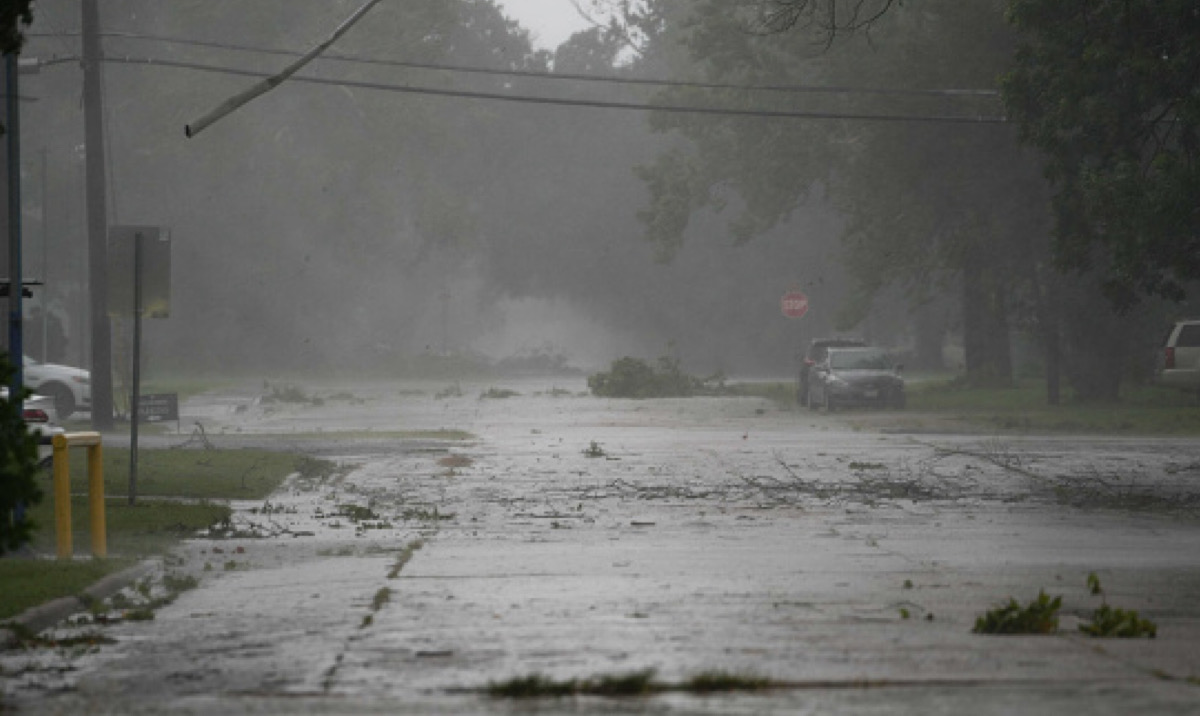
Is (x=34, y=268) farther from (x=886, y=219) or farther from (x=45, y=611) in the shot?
(x=45, y=611)

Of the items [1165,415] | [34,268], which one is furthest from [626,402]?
[34,268]

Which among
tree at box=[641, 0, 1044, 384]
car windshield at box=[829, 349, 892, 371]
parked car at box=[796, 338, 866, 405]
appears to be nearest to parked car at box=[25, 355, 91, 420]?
tree at box=[641, 0, 1044, 384]

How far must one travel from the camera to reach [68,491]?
1487cm

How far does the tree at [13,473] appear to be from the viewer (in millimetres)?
9047

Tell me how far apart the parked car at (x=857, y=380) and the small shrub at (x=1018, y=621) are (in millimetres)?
37460

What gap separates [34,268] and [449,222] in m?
18.5

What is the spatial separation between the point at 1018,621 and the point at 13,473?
5608 millimetres

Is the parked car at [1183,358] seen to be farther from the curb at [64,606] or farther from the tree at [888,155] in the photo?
the curb at [64,606]

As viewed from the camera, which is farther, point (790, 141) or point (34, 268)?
point (34, 268)

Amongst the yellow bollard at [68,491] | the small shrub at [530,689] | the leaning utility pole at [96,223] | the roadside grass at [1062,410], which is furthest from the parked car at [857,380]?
the small shrub at [530,689]

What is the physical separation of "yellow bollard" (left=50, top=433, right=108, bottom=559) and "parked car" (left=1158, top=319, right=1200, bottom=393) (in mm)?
33471

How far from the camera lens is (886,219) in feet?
171

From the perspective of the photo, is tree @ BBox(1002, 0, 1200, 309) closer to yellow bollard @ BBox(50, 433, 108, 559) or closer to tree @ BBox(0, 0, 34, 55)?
yellow bollard @ BBox(50, 433, 108, 559)

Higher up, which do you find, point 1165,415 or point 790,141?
point 790,141
